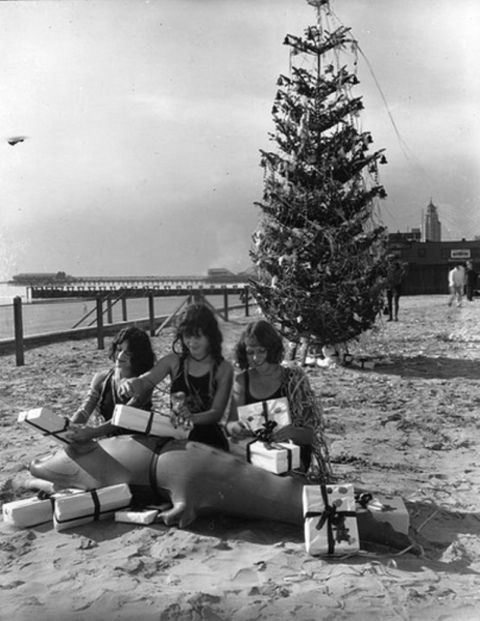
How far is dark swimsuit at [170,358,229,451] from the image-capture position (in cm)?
389

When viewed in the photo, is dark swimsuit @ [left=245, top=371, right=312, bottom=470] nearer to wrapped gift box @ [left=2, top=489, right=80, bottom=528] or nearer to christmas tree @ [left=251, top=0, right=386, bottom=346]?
wrapped gift box @ [left=2, top=489, right=80, bottom=528]

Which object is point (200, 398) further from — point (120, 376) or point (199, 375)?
point (120, 376)

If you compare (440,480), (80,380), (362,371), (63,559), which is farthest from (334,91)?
(63,559)

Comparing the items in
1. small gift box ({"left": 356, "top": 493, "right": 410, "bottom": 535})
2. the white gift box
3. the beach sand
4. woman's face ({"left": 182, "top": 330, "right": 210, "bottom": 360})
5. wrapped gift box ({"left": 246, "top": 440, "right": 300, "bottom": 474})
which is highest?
woman's face ({"left": 182, "top": 330, "right": 210, "bottom": 360})

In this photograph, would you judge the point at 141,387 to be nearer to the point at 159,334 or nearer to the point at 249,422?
the point at 249,422

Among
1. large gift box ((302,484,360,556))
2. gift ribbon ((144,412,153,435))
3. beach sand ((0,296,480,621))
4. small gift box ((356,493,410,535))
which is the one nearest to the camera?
beach sand ((0,296,480,621))

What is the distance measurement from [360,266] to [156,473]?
5.93 meters

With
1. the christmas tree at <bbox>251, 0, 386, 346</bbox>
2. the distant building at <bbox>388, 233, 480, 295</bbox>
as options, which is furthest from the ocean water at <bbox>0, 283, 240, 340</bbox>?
the distant building at <bbox>388, 233, 480, 295</bbox>

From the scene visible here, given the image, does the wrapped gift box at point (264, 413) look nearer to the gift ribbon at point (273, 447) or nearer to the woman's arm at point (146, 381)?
the gift ribbon at point (273, 447)

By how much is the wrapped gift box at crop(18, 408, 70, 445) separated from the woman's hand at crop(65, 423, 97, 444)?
0.02 meters

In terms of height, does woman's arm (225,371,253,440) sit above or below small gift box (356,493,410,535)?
above

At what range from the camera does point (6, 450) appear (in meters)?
5.30

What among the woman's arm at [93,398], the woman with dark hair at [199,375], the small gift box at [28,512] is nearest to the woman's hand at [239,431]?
the woman with dark hair at [199,375]

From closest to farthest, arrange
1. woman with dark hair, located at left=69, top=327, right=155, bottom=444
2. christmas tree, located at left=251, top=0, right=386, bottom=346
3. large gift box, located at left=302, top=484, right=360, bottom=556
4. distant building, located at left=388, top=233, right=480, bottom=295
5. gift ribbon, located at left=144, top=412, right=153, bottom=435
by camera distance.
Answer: large gift box, located at left=302, top=484, right=360, bottom=556 < gift ribbon, located at left=144, top=412, right=153, bottom=435 < woman with dark hair, located at left=69, top=327, right=155, bottom=444 < christmas tree, located at left=251, top=0, right=386, bottom=346 < distant building, located at left=388, top=233, right=480, bottom=295
